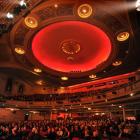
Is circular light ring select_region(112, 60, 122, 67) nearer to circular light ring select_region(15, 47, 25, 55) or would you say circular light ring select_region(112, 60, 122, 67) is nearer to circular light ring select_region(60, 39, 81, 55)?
circular light ring select_region(60, 39, 81, 55)

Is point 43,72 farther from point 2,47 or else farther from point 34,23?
point 34,23

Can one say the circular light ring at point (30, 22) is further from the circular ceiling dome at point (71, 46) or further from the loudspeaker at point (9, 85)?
the loudspeaker at point (9, 85)

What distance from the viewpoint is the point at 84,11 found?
31.9 ft

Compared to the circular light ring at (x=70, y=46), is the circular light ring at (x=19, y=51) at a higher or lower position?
lower

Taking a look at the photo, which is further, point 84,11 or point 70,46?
point 70,46

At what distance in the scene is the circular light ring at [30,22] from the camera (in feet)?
33.5

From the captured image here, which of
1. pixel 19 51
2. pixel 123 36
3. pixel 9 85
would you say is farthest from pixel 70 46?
pixel 9 85

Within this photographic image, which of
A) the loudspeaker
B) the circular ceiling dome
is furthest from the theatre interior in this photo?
the loudspeaker

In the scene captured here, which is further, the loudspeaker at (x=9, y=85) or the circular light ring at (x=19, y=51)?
the loudspeaker at (x=9, y=85)

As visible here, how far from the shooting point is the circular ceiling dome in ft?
38.5

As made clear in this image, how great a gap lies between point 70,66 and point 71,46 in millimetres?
3197

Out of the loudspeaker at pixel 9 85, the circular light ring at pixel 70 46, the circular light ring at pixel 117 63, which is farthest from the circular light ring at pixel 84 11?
the loudspeaker at pixel 9 85

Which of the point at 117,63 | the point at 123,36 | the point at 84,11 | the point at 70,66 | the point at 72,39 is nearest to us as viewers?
the point at 84,11

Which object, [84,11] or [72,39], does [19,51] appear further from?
[84,11]
